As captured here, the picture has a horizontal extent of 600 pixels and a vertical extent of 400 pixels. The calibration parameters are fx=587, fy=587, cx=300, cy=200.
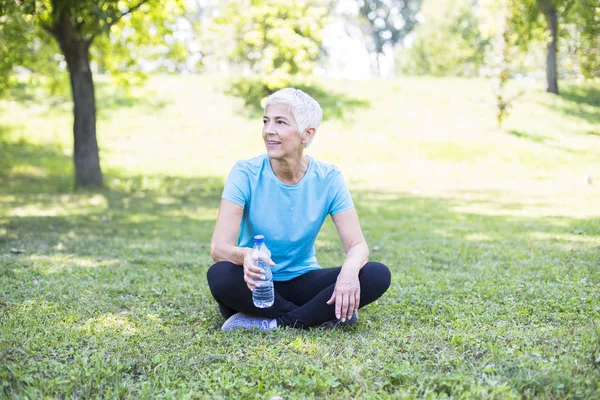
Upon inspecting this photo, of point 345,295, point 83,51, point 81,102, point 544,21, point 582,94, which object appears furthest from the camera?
point 582,94

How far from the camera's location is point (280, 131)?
3.78 m

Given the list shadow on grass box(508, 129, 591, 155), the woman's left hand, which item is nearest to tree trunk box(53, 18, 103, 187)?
the woman's left hand

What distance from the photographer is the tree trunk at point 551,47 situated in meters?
22.2

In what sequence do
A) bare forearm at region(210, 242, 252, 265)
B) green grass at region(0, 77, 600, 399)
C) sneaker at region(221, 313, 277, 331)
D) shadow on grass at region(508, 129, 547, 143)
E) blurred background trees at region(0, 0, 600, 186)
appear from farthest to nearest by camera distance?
shadow on grass at region(508, 129, 547, 143), blurred background trees at region(0, 0, 600, 186), sneaker at region(221, 313, 277, 331), bare forearm at region(210, 242, 252, 265), green grass at region(0, 77, 600, 399)

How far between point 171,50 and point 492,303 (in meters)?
11.3

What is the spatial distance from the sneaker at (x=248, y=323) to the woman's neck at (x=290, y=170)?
931mm

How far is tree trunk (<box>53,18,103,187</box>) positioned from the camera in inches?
472

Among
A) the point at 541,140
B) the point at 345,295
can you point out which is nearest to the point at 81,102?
the point at 345,295

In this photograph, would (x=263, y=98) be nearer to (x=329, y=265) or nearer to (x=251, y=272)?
(x=329, y=265)

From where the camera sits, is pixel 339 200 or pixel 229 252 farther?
pixel 339 200

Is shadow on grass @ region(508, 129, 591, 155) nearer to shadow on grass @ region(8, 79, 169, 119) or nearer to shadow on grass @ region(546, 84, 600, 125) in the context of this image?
shadow on grass @ region(546, 84, 600, 125)

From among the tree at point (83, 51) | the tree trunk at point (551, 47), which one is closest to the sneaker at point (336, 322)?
the tree at point (83, 51)

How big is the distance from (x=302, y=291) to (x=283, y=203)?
635 mm

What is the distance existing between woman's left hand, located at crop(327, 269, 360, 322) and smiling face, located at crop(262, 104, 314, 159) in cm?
88
